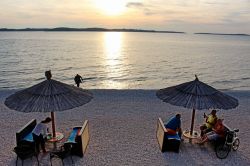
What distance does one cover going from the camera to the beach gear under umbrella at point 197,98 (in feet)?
28.7

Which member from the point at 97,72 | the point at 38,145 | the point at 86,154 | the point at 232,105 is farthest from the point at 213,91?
the point at 97,72

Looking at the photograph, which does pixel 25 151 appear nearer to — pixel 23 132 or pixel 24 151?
pixel 24 151

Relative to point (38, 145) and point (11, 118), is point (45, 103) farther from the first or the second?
point (11, 118)

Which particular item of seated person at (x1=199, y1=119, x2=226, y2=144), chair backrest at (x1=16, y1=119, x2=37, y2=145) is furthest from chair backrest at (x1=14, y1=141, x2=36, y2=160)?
seated person at (x1=199, y1=119, x2=226, y2=144)

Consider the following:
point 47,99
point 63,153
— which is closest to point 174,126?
point 63,153

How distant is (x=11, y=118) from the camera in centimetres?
1273

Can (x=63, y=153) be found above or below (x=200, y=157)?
above

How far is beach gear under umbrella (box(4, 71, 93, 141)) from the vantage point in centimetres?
810

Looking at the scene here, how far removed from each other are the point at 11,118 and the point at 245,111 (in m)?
12.2

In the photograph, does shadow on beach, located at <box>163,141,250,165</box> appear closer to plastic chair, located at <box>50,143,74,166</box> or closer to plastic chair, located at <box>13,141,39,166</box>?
plastic chair, located at <box>50,143,74,166</box>

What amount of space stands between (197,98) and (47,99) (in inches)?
192

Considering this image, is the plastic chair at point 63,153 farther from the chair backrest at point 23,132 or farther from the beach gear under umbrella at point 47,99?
the chair backrest at point 23,132

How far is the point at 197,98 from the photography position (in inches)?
351

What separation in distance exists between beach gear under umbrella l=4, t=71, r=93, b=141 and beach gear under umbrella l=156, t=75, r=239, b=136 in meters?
2.99
